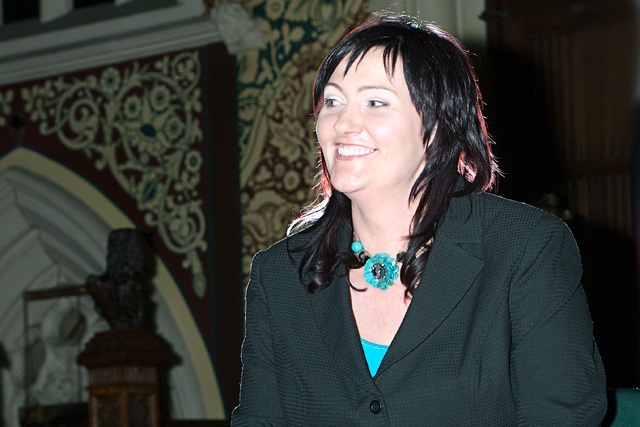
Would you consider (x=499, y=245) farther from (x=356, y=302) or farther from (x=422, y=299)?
(x=356, y=302)

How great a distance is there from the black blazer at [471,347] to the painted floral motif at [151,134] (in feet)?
10.3

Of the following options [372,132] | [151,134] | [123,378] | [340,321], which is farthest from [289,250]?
[151,134]

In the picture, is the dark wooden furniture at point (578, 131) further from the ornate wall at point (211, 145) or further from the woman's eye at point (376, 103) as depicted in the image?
the woman's eye at point (376, 103)

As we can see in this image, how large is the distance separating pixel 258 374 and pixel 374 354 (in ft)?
0.84

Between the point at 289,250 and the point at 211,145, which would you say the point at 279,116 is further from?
the point at 289,250

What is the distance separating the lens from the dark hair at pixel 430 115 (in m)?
1.78

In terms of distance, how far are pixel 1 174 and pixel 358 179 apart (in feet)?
14.0

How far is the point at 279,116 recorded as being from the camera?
4.74 m

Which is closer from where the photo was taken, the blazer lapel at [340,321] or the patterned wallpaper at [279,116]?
the blazer lapel at [340,321]

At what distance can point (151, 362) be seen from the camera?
137 inches

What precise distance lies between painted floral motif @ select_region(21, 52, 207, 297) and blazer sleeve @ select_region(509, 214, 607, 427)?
3.32 meters

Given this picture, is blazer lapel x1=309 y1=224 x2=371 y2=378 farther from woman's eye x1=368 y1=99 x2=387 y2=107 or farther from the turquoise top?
woman's eye x1=368 y1=99 x2=387 y2=107

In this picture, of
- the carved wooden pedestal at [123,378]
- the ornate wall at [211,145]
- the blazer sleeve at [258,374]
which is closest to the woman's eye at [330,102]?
the blazer sleeve at [258,374]

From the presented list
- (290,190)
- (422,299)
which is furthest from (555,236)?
(290,190)
